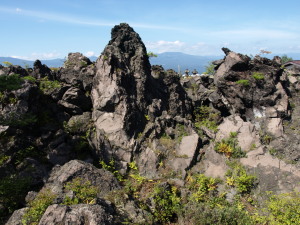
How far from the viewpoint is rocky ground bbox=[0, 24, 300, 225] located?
47.1 feet

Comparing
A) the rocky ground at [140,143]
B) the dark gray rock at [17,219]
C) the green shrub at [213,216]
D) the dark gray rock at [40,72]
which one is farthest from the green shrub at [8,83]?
the dark gray rock at [40,72]

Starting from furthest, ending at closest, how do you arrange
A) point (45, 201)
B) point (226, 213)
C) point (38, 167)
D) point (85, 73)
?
point (85, 73), point (38, 167), point (226, 213), point (45, 201)

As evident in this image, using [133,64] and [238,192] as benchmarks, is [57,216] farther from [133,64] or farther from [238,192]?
[133,64]

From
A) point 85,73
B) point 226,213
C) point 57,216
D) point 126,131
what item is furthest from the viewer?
point 85,73

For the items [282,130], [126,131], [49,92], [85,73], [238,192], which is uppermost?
[85,73]

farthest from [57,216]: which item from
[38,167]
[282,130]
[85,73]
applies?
[282,130]

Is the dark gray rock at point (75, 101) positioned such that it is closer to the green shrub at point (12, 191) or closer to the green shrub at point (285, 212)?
the green shrub at point (12, 191)

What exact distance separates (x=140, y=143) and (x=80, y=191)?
28.8ft

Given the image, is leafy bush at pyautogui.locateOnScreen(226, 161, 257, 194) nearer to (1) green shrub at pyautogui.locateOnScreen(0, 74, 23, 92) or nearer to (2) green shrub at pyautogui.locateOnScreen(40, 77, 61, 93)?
(1) green shrub at pyautogui.locateOnScreen(0, 74, 23, 92)

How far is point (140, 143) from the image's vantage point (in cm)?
2139

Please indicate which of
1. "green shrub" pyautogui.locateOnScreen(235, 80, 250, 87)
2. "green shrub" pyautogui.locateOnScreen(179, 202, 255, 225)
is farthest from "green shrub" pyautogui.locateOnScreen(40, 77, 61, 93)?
"green shrub" pyautogui.locateOnScreen(235, 80, 250, 87)

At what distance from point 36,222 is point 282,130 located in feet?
75.6

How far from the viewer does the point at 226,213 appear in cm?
1440

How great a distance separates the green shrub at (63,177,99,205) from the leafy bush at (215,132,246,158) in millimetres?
11858
